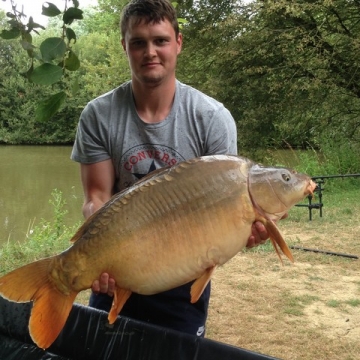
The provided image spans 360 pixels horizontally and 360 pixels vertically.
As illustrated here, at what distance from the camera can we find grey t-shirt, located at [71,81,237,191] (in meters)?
1.58

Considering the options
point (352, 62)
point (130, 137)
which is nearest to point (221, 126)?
point (130, 137)

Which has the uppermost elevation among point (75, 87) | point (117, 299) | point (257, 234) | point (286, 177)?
point (75, 87)

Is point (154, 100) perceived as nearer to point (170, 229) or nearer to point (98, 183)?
point (98, 183)

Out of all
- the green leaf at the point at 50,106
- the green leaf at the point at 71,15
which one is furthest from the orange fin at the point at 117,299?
the green leaf at the point at 71,15

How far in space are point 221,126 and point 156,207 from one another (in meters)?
0.41

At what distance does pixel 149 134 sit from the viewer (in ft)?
5.18

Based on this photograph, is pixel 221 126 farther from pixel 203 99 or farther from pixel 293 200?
pixel 293 200

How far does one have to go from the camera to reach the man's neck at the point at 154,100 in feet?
5.10

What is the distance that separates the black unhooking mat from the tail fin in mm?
461

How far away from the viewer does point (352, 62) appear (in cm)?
871

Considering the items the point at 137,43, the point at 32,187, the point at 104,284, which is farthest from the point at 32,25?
the point at 32,187

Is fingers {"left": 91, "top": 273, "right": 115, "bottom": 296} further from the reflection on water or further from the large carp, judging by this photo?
the reflection on water

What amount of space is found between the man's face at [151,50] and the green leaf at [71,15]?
24 centimetres

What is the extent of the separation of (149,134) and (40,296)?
57 cm
